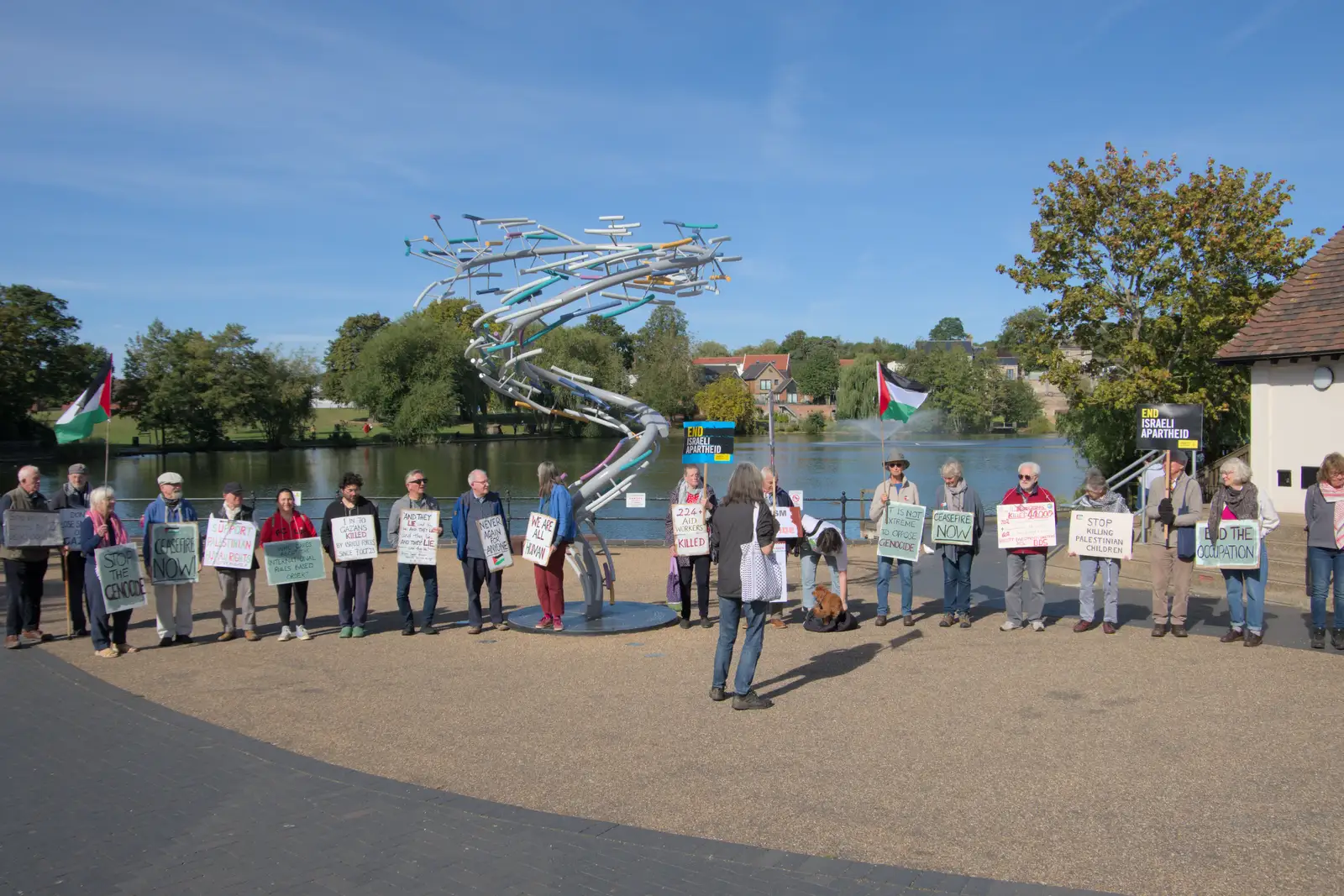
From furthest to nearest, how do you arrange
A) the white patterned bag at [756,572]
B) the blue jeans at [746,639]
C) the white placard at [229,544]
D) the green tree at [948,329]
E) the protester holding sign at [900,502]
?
the green tree at [948,329], the protester holding sign at [900,502], the white placard at [229,544], the blue jeans at [746,639], the white patterned bag at [756,572]

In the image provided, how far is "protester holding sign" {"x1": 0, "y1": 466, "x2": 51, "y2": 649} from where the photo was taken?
1072 cm

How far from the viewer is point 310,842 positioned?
17.8 feet

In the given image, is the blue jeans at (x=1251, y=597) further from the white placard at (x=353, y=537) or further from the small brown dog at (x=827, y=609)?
the white placard at (x=353, y=537)

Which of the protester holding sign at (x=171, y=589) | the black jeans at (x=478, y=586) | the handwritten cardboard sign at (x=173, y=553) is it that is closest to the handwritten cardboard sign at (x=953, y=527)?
the black jeans at (x=478, y=586)

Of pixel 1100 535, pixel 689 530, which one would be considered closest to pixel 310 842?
pixel 689 530

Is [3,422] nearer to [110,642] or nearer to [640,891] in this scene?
[110,642]

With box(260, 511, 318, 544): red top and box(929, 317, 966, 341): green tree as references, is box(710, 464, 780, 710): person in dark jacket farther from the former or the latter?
box(929, 317, 966, 341): green tree

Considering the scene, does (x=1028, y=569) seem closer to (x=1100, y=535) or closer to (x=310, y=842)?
(x=1100, y=535)

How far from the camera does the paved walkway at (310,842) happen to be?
4898mm

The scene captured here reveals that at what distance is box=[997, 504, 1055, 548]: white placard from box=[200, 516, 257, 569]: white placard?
8.32 meters

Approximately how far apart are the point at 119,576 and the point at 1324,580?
12.1 m

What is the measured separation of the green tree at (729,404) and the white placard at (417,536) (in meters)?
54.2

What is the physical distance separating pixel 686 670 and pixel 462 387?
59525 millimetres

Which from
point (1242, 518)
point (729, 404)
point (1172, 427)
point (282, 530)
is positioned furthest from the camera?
point (729, 404)
